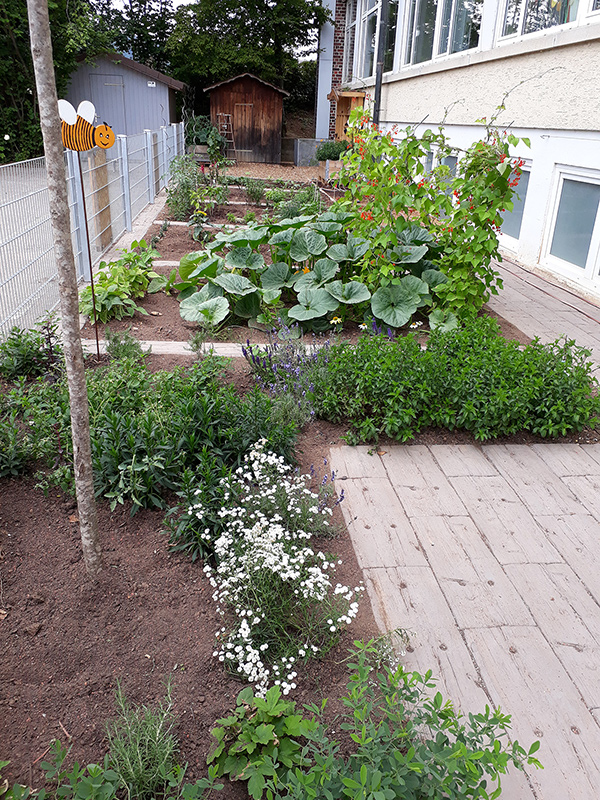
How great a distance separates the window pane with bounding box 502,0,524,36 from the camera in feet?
25.7

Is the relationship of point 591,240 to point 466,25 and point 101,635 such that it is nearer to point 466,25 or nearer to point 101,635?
point 466,25

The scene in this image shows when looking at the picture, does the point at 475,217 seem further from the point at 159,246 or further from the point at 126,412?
the point at 159,246

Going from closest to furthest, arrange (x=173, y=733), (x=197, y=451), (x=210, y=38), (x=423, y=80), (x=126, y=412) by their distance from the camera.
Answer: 1. (x=173, y=733)
2. (x=197, y=451)
3. (x=126, y=412)
4. (x=423, y=80)
5. (x=210, y=38)

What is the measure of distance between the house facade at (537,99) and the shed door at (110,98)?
1368 cm

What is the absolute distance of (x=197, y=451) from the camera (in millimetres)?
3191

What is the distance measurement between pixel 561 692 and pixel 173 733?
1.35 meters

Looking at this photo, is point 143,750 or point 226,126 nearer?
point 143,750

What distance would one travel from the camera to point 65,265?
7.08 feet

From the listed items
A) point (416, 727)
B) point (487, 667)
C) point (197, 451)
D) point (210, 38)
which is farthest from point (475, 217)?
point (210, 38)

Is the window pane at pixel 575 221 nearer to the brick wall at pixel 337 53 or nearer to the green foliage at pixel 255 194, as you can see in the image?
the green foliage at pixel 255 194

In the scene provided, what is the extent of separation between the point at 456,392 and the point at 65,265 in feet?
8.15

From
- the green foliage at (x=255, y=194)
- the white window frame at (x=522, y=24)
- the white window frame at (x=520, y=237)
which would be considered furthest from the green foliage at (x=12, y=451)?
the green foliage at (x=255, y=194)

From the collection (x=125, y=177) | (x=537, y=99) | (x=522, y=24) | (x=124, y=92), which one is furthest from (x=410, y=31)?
(x=124, y=92)

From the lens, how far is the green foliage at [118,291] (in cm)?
535
